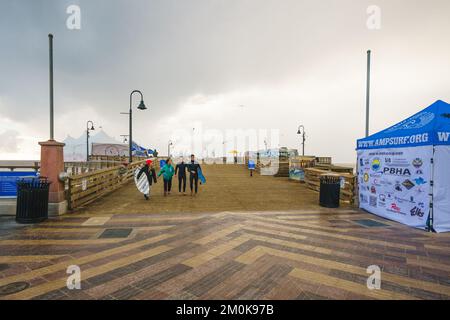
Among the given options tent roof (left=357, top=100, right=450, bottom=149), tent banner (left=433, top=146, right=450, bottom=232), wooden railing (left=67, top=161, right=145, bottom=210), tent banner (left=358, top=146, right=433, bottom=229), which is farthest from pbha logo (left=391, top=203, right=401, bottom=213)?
wooden railing (left=67, top=161, right=145, bottom=210)

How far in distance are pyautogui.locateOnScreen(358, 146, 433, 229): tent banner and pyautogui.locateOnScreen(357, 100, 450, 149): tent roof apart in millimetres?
199

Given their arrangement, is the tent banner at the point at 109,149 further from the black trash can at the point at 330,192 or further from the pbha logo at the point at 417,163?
the pbha logo at the point at 417,163

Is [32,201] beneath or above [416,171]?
beneath

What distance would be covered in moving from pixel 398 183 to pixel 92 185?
37.0 ft

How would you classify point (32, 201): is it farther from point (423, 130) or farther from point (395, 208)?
point (423, 130)

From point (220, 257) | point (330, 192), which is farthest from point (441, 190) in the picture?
point (220, 257)

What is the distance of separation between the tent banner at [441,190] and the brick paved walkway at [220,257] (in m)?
0.49

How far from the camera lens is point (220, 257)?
170 inches

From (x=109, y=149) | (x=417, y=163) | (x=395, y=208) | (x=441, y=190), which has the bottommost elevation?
(x=395, y=208)

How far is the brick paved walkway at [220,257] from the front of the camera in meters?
3.25

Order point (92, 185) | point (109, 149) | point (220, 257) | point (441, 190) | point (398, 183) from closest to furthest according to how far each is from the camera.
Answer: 1. point (220, 257)
2. point (441, 190)
3. point (398, 183)
4. point (92, 185)
5. point (109, 149)
